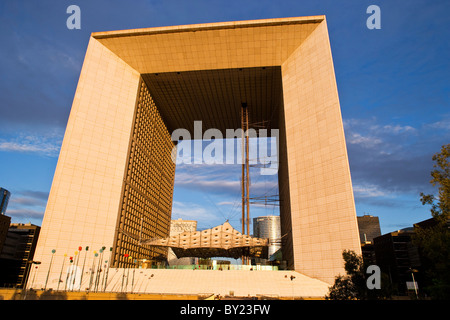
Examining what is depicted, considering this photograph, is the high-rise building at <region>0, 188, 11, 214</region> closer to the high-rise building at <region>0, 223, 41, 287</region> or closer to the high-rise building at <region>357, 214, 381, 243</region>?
the high-rise building at <region>0, 223, 41, 287</region>

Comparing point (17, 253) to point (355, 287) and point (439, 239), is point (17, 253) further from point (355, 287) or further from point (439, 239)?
point (439, 239)

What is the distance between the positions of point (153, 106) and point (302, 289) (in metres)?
50.8

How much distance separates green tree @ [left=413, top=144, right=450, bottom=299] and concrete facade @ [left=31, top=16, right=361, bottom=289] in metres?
14.9

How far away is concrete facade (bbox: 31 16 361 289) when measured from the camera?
1671 inches

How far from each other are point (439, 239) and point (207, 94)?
176 feet

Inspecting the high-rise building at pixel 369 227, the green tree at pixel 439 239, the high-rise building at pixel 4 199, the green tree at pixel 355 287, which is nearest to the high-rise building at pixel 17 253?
the high-rise building at pixel 4 199

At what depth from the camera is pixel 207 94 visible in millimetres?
65375

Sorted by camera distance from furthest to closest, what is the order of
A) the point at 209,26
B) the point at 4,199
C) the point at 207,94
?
the point at 4,199 < the point at 207,94 < the point at 209,26

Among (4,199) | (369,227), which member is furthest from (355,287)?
(4,199)

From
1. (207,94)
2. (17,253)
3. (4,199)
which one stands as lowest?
(17,253)

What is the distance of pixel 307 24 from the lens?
166 ft

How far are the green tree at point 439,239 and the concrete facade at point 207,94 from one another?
14894 millimetres
